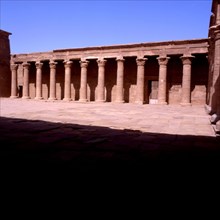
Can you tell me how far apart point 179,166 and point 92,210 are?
1.69m

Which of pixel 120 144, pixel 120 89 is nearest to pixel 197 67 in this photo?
pixel 120 89

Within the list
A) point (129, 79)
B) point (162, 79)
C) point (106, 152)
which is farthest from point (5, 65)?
point (106, 152)

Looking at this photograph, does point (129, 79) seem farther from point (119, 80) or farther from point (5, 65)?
point (5, 65)

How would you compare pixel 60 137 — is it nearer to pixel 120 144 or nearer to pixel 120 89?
pixel 120 144

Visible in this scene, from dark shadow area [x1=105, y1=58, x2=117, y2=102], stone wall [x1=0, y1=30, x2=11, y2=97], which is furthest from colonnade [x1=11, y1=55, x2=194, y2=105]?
dark shadow area [x1=105, y1=58, x2=117, y2=102]

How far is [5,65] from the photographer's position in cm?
2836

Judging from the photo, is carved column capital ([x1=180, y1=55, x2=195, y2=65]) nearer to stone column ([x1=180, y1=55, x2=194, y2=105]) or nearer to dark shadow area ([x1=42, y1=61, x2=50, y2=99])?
stone column ([x1=180, y1=55, x2=194, y2=105])

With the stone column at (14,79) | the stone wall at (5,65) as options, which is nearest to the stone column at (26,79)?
the stone column at (14,79)

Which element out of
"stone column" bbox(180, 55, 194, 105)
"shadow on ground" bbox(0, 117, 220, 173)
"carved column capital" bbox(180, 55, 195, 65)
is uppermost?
"carved column capital" bbox(180, 55, 195, 65)

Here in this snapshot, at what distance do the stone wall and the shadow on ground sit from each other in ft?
82.9

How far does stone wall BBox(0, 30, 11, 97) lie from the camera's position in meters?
28.0

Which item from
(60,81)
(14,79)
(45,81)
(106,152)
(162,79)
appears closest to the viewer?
(106,152)

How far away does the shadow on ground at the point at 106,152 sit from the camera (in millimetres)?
3098

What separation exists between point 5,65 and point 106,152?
92.4 feet
